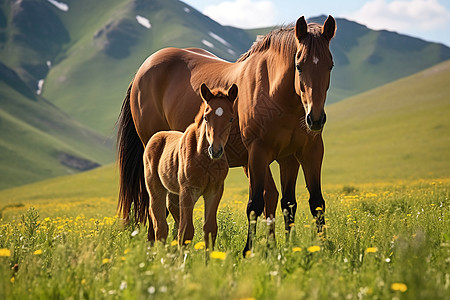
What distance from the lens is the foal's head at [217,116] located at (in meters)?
4.71

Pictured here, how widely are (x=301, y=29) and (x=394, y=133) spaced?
49400mm

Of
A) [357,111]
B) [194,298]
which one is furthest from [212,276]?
[357,111]

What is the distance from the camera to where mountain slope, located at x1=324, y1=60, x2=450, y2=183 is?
3731 centimetres

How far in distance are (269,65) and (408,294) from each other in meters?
3.81

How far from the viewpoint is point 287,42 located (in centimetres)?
584

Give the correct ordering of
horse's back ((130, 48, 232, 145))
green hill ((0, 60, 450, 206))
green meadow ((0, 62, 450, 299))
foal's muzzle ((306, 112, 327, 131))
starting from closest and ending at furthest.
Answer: green meadow ((0, 62, 450, 299)) → foal's muzzle ((306, 112, 327, 131)) → horse's back ((130, 48, 232, 145)) → green hill ((0, 60, 450, 206))

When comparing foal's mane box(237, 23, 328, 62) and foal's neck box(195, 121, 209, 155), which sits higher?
foal's mane box(237, 23, 328, 62)

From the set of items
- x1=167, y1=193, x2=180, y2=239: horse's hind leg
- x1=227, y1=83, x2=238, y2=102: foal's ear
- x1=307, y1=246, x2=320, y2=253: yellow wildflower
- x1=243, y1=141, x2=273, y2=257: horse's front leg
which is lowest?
x1=307, y1=246, x2=320, y2=253: yellow wildflower

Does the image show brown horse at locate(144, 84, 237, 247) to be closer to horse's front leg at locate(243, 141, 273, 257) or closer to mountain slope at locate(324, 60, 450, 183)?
horse's front leg at locate(243, 141, 273, 257)

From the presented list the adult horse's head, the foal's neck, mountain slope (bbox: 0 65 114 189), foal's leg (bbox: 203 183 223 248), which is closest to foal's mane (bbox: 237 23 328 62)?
the adult horse's head

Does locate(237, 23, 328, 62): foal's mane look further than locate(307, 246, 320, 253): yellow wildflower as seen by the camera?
Yes

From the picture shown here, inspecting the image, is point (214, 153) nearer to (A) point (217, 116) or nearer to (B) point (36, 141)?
(A) point (217, 116)

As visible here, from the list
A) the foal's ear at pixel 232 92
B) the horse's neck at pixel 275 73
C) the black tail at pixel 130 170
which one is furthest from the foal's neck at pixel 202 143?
the black tail at pixel 130 170

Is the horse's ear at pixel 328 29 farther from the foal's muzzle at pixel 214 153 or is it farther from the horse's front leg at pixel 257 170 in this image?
the foal's muzzle at pixel 214 153
